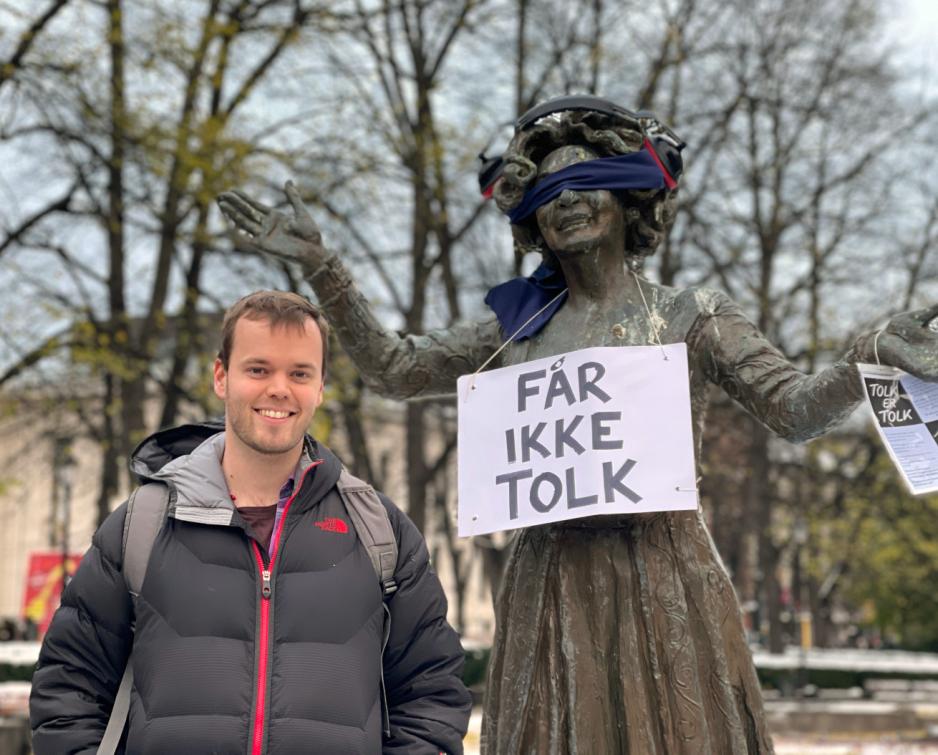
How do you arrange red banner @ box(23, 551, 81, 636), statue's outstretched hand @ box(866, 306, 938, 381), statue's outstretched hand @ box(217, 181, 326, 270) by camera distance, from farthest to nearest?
red banner @ box(23, 551, 81, 636), statue's outstretched hand @ box(217, 181, 326, 270), statue's outstretched hand @ box(866, 306, 938, 381)

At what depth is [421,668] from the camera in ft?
8.60

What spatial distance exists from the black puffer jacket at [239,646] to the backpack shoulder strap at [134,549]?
0.02 m

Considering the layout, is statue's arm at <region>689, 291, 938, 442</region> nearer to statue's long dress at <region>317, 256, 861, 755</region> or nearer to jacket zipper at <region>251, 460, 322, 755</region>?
statue's long dress at <region>317, 256, 861, 755</region>

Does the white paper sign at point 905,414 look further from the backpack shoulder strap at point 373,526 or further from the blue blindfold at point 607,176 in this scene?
the backpack shoulder strap at point 373,526

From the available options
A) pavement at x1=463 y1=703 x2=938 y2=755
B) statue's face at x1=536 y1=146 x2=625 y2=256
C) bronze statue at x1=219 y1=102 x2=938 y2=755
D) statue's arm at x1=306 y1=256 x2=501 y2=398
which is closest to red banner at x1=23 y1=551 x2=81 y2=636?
pavement at x1=463 y1=703 x2=938 y2=755

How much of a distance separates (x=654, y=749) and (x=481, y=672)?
15.8 meters

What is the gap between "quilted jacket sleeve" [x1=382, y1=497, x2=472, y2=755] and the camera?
2.57m

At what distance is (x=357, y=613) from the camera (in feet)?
8.24

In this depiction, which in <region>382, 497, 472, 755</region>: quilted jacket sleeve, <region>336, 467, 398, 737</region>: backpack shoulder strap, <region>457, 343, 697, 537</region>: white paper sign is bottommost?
<region>382, 497, 472, 755</region>: quilted jacket sleeve

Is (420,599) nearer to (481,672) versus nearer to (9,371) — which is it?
(9,371)

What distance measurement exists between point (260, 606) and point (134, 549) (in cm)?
27

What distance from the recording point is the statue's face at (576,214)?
11.5 feet

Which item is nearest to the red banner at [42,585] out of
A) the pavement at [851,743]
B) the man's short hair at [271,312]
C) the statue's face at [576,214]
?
the pavement at [851,743]

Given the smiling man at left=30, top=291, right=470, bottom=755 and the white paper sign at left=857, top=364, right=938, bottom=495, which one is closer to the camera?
the smiling man at left=30, top=291, right=470, bottom=755
